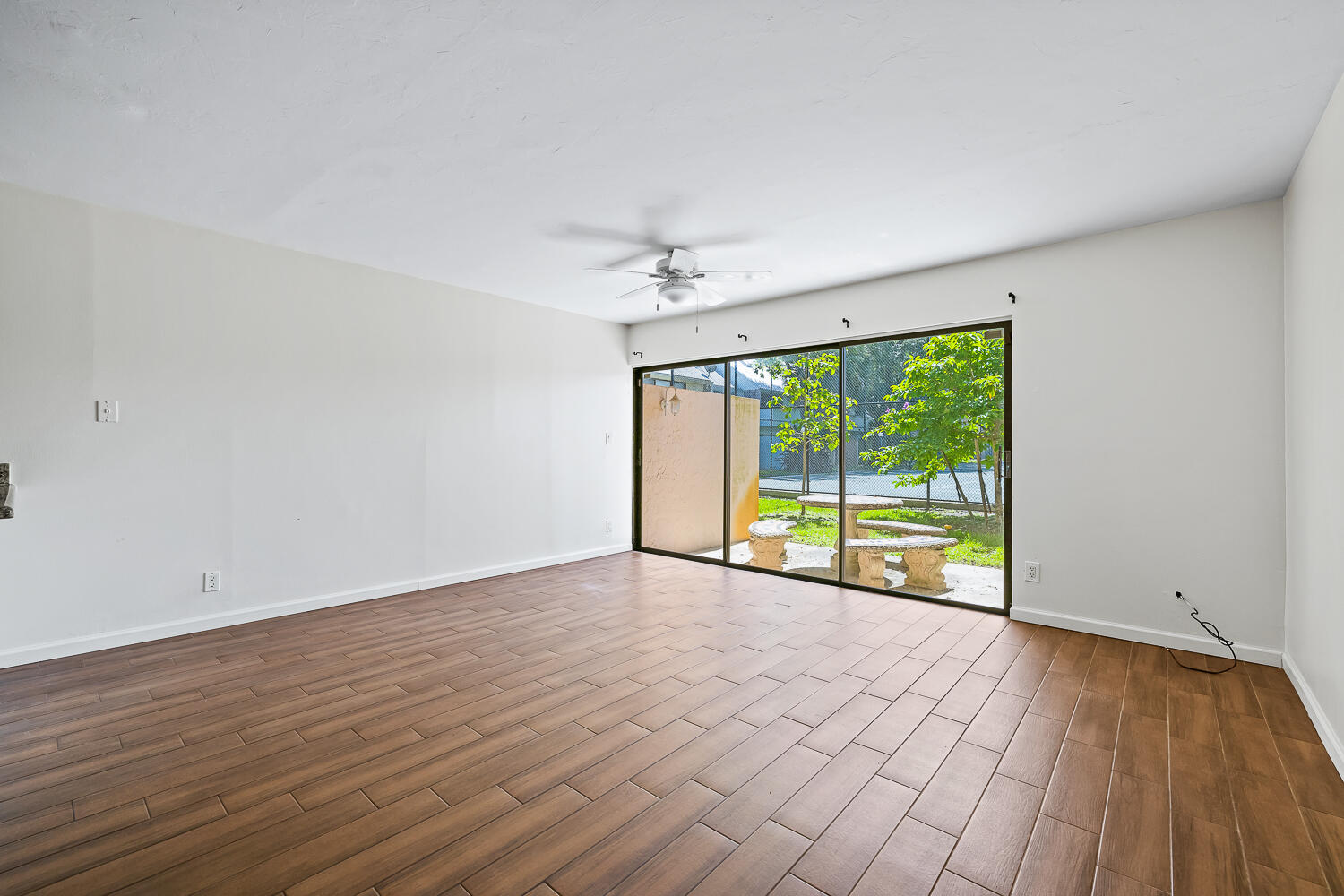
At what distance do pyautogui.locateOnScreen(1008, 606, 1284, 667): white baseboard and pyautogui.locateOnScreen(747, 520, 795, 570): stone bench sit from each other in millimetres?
1918

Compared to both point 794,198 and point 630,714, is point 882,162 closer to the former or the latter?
point 794,198

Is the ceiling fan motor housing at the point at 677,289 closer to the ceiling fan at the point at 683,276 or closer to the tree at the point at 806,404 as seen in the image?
the ceiling fan at the point at 683,276

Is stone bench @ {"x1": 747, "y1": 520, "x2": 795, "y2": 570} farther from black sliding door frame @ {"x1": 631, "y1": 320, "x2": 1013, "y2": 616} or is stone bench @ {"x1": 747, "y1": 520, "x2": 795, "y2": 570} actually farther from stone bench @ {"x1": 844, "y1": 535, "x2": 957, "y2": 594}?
stone bench @ {"x1": 844, "y1": 535, "x2": 957, "y2": 594}

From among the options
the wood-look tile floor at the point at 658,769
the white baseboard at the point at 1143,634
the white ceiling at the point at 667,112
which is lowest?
the wood-look tile floor at the point at 658,769

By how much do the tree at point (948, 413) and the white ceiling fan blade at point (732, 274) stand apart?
4.50 feet

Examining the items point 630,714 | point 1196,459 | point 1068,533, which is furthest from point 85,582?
point 1196,459

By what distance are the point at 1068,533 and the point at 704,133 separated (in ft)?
10.8

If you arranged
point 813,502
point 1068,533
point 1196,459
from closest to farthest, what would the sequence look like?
point 1196,459 < point 1068,533 < point 813,502

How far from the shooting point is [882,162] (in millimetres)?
2865

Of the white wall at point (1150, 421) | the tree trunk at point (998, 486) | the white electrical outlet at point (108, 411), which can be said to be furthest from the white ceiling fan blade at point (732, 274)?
the white electrical outlet at point (108, 411)

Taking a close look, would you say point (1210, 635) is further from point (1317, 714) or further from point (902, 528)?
point (902, 528)

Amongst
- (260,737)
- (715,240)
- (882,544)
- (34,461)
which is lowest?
(260,737)

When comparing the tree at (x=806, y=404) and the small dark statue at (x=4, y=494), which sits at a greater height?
the tree at (x=806, y=404)

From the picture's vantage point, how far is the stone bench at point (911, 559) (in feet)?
15.0
